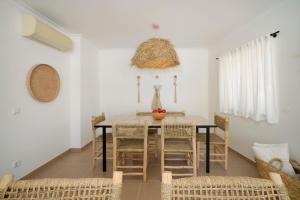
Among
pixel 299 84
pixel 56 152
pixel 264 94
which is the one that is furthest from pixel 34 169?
pixel 299 84

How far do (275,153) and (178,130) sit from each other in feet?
4.02

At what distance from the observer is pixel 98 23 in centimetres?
303

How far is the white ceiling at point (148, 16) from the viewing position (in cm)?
237

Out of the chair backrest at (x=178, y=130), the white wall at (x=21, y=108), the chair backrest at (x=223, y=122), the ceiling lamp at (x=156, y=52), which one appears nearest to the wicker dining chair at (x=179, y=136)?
the chair backrest at (x=178, y=130)

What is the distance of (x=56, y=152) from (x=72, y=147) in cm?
46

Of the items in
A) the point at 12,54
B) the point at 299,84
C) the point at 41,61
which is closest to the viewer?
the point at 299,84

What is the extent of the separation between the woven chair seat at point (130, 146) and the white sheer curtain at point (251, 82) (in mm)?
1837

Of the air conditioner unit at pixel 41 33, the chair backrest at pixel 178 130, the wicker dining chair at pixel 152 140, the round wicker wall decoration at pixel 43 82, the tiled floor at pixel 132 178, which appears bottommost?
the tiled floor at pixel 132 178

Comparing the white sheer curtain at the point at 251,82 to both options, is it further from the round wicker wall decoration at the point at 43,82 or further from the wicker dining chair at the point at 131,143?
the round wicker wall decoration at the point at 43,82

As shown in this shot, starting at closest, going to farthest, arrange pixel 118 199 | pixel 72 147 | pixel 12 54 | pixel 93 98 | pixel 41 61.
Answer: pixel 118 199 < pixel 12 54 < pixel 41 61 < pixel 72 147 < pixel 93 98

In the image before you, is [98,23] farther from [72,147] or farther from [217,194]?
[217,194]

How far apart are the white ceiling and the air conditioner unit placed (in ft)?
0.82

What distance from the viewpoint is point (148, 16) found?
Answer: 2.75 m

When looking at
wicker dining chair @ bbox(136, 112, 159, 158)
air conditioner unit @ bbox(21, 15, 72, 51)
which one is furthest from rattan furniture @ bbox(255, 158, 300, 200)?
air conditioner unit @ bbox(21, 15, 72, 51)
